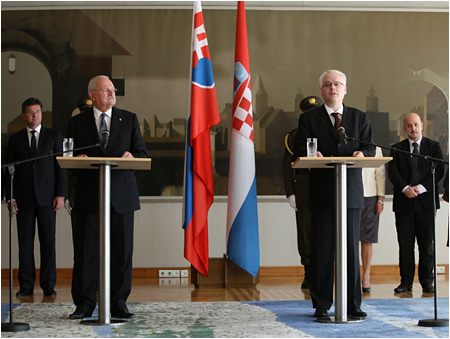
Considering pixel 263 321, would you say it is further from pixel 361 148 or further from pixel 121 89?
pixel 121 89

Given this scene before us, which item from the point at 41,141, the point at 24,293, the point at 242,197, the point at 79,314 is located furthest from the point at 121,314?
the point at 41,141

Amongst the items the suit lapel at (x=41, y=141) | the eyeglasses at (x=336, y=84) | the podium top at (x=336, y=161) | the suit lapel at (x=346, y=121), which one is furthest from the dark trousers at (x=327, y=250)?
the suit lapel at (x=41, y=141)

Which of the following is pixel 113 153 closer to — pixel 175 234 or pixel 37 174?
pixel 37 174

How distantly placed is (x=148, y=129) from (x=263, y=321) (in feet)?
13.2

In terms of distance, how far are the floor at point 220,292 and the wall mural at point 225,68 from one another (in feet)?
4.02

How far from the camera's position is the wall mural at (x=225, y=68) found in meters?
7.65

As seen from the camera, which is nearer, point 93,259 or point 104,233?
point 104,233

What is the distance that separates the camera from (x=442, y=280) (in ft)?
23.4

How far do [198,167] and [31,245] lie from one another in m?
1.68

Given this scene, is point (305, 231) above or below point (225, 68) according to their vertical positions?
below

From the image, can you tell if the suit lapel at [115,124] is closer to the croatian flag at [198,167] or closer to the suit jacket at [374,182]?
the croatian flag at [198,167]

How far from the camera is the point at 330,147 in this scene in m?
4.19

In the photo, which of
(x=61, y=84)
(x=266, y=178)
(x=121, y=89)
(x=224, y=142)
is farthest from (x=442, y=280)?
(x=61, y=84)

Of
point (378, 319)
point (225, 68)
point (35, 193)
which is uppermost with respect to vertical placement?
point (225, 68)
